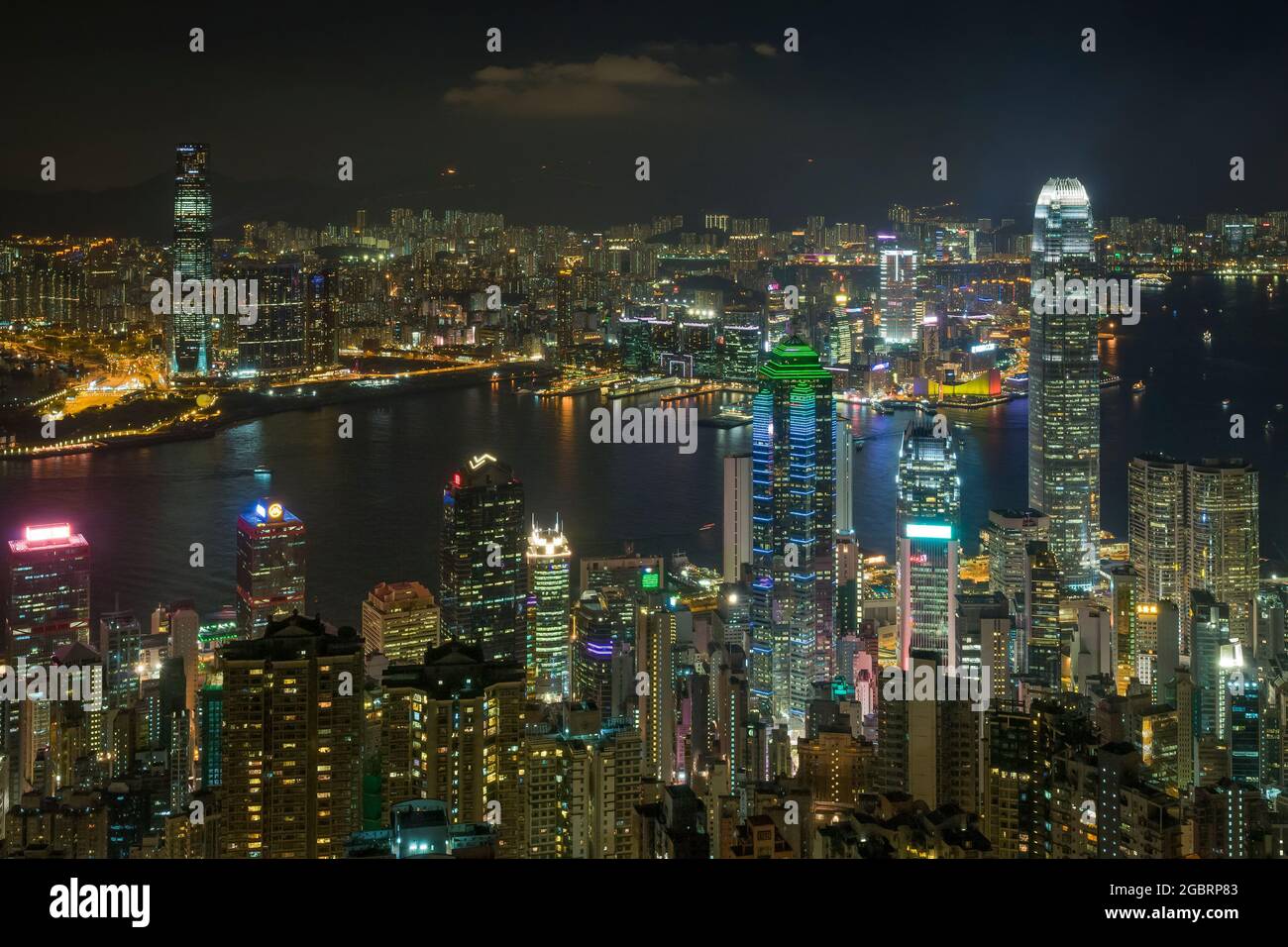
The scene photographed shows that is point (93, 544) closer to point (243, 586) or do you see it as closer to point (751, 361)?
point (243, 586)

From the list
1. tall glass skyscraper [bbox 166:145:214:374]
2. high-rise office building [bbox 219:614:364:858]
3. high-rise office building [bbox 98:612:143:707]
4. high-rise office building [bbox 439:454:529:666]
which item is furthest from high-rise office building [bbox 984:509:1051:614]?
tall glass skyscraper [bbox 166:145:214:374]

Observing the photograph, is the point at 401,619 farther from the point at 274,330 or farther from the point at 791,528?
the point at 274,330

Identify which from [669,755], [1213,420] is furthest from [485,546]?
[1213,420]

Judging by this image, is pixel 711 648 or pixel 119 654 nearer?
pixel 119 654

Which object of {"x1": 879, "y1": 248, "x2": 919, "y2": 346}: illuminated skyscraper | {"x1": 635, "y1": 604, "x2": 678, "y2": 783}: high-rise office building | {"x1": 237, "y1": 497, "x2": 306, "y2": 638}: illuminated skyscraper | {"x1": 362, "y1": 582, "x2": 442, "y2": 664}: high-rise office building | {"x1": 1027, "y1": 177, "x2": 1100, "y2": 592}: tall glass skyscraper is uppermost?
{"x1": 879, "y1": 248, "x2": 919, "y2": 346}: illuminated skyscraper

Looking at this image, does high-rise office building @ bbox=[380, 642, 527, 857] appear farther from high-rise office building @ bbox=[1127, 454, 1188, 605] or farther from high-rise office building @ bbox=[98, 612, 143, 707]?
high-rise office building @ bbox=[1127, 454, 1188, 605]

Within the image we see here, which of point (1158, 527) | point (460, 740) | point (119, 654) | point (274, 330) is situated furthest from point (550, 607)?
point (274, 330)

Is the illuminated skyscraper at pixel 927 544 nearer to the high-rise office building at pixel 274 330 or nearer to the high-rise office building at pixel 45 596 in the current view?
the high-rise office building at pixel 45 596
